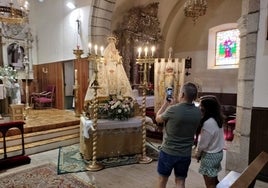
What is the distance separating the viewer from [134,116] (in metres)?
4.12

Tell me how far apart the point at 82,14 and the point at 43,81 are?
3.98m

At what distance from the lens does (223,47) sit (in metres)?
7.53

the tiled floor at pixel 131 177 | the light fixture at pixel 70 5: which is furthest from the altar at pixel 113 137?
the light fixture at pixel 70 5

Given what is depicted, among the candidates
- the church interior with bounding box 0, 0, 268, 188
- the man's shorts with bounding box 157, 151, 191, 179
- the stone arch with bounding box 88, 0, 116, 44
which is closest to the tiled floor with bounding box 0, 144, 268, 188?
the church interior with bounding box 0, 0, 268, 188

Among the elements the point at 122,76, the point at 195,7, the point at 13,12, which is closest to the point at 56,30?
the point at 13,12

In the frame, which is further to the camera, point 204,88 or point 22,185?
point 204,88

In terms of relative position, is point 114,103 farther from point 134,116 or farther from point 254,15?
point 254,15

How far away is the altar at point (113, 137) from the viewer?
12.1ft

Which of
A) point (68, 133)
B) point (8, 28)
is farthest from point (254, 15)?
point (8, 28)

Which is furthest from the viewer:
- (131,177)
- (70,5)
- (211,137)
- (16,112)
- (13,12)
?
(70,5)

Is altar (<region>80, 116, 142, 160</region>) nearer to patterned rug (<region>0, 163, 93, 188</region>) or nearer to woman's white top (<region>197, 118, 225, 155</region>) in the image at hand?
patterned rug (<region>0, 163, 93, 188</region>)

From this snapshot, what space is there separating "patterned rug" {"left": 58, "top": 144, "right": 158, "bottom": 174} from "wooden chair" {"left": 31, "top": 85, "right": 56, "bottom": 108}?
438 centimetres

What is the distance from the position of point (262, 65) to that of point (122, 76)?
251 cm

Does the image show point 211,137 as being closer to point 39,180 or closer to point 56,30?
point 39,180
